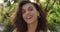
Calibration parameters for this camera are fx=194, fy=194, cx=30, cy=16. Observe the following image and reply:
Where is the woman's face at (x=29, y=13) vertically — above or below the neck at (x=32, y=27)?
above

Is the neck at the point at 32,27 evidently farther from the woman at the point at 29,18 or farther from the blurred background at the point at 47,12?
the blurred background at the point at 47,12

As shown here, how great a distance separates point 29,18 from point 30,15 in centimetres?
3

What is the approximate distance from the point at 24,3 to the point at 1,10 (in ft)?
1.69

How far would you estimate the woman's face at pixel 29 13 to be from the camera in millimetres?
1621

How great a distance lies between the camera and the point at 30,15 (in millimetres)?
1619

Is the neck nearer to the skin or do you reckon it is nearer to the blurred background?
the skin

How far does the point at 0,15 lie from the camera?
7.12 feet

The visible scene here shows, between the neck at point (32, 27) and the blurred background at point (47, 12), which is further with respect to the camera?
the blurred background at point (47, 12)

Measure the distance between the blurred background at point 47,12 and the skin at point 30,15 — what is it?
0.36m

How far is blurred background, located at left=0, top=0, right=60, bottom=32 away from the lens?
2.07 m

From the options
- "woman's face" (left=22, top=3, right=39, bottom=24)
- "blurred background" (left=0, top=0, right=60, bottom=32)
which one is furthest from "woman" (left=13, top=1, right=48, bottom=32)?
"blurred background" (left=0, top=0, right=60, bottom=32)

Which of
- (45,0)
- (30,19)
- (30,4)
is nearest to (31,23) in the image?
(30,19)

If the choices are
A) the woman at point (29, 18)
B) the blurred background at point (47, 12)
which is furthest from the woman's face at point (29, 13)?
the blurred background at point (47, 12)

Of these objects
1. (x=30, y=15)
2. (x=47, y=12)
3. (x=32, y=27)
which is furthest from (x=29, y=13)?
(x=47, y=12)
